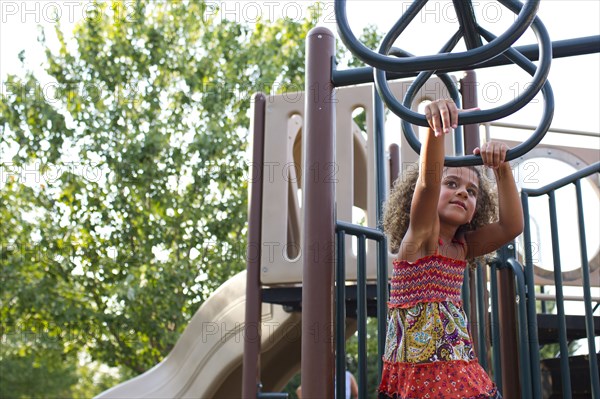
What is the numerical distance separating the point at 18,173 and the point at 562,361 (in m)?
9.51

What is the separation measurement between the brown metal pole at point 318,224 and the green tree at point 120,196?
313 inches

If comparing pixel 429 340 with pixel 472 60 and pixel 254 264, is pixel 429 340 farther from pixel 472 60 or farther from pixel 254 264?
pixel 254 264

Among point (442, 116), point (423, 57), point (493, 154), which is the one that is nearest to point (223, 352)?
point (493, 154)

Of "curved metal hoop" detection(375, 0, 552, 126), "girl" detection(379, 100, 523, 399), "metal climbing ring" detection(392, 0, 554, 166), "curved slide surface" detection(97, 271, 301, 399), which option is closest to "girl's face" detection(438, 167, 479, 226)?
"girl" detection(379, 100, 523, 399)

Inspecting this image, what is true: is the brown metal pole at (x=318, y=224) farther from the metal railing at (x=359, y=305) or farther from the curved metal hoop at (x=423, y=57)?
the curved metal hoop at (x=423, y=57)

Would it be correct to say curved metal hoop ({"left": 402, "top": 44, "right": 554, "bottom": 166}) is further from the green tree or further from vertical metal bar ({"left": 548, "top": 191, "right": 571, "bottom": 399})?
the green tree

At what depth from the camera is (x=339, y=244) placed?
7.00ft

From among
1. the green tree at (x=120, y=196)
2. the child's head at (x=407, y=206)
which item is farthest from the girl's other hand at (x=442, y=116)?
the green tree at (x=120, y=196)

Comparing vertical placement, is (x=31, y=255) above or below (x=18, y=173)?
below

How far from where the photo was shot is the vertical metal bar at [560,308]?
8.05ft

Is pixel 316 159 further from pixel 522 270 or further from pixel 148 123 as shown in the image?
pixel 148 123

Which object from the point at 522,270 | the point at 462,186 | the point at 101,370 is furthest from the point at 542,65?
the point at 101,370

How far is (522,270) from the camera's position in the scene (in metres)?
2.66

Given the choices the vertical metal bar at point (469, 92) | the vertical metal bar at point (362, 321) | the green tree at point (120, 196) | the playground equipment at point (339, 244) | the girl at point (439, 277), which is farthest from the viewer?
the green tree at point (120, 196)
